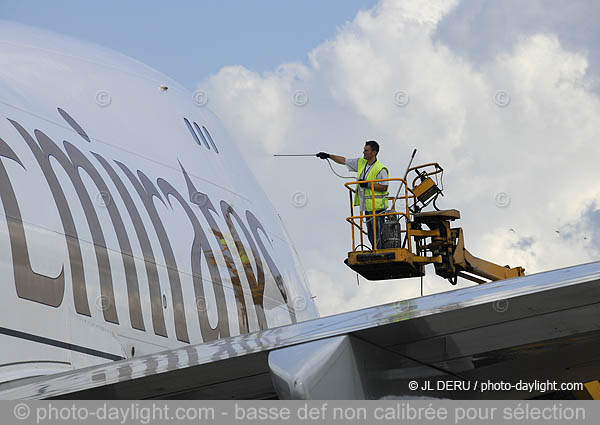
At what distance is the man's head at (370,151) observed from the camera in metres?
11.3

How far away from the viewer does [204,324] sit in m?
7.82

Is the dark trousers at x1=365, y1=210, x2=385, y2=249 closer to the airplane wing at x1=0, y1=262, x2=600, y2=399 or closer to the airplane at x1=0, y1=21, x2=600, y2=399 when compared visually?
the airplane at x1=0, y1=21, x2=600, y2=399

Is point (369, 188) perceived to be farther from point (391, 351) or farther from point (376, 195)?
point (391, 351)

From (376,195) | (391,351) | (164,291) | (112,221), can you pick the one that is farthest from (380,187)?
(391,351)

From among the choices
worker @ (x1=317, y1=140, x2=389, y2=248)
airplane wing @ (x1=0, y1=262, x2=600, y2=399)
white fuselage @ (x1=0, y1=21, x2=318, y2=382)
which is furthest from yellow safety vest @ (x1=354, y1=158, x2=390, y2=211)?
airplane wing @ (x1=0, y1=262, x2=600, y2=399)

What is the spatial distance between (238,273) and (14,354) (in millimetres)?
3863

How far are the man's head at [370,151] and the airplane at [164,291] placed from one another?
1.75m

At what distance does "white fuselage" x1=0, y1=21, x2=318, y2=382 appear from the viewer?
5.62 meters

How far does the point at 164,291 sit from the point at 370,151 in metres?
4.87

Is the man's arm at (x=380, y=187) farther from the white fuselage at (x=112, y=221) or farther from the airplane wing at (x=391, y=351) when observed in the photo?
the airplane wing at (x=391, y=351)

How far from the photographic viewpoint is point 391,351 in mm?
4582

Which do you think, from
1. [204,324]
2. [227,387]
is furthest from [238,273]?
[227,387]

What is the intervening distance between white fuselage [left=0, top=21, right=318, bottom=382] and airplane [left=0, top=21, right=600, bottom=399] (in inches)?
0.7
